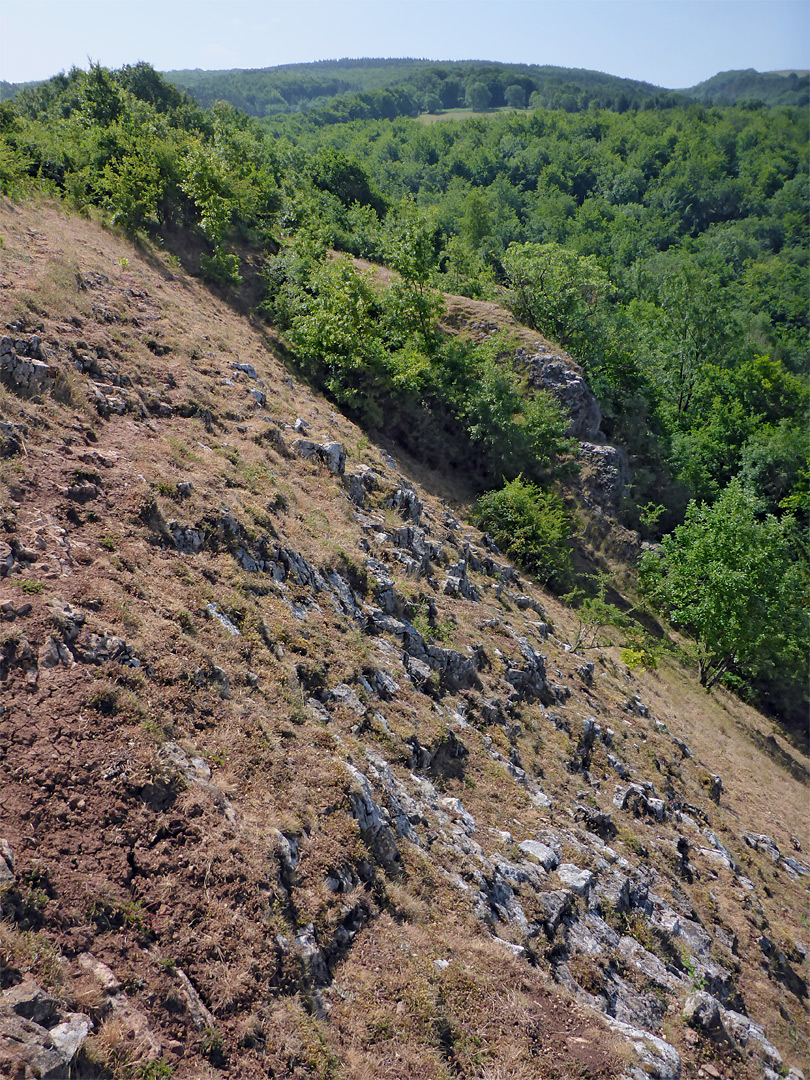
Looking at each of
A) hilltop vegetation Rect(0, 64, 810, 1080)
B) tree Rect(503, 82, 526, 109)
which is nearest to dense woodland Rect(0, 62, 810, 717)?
hilltop vegetation Rect(0, 64, 810, 1080)

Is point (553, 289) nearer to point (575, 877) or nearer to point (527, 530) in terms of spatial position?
point (527, 530)

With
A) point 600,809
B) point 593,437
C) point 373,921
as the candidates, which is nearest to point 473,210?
point 593,437

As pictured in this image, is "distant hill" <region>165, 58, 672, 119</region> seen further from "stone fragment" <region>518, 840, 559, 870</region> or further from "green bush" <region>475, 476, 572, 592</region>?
"stone fragment" <region>518, 840, 559, 870</region>

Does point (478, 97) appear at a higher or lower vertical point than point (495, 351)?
higher

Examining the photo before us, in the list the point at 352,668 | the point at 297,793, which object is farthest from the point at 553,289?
the point at 297,793

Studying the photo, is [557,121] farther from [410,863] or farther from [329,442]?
[410,863]

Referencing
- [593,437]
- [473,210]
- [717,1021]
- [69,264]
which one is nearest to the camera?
[717,1021]
